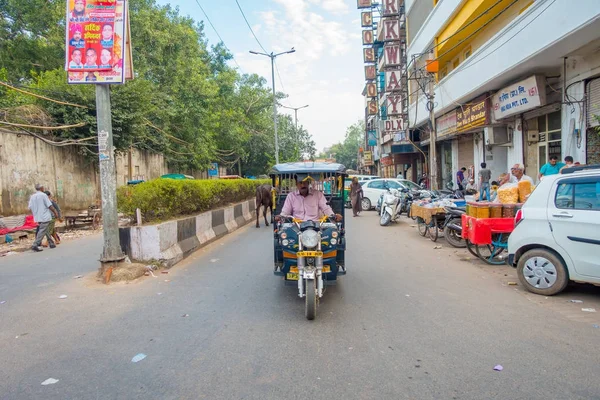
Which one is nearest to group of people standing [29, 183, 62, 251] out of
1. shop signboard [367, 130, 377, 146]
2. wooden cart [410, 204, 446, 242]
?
wooden cart [410, 204, 446, 242]

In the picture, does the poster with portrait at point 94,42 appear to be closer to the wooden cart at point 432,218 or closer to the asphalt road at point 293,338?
the asphalt road at point 293,338

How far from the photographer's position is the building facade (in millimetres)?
10555

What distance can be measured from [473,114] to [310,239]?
47.4 ft

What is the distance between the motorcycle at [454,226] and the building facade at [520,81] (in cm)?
367

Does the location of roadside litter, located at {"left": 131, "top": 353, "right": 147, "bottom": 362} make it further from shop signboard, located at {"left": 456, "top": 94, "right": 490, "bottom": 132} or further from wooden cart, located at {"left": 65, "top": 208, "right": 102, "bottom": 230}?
shop signboard, located at {"left": 456, "top": 94, "right": 490, "bottom": 132}

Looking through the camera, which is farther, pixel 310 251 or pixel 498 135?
pixel 498 135

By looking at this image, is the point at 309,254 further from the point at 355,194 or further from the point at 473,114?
the point at 473,114

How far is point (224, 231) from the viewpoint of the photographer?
1298 centimetres

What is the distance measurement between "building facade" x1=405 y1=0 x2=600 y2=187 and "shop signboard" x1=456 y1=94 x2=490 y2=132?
0.04 meters

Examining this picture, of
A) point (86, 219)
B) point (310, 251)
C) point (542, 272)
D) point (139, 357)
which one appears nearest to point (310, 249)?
point (310, 251)

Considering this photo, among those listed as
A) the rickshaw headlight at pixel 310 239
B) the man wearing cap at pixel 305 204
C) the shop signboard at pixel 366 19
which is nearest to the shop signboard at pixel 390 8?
the shop signboard at pixel 366 19

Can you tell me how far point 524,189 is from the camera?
7.99 metres

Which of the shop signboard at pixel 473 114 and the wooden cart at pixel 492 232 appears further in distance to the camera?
the shop signboard at pixel 473 114

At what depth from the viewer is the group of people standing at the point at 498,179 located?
8.71 metres
